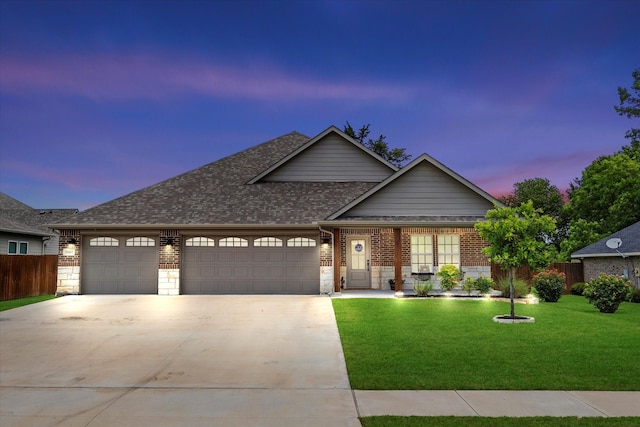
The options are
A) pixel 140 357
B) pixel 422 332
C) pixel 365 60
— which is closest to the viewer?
pixel 140 357

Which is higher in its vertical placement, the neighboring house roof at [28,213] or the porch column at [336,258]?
the neighboring house roof at [28,213]

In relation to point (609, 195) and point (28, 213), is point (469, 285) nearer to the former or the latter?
point (609, 195)

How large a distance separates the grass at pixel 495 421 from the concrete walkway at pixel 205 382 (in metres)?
0.19

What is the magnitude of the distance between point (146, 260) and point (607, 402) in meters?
18.6

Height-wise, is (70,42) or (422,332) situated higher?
(70,42)

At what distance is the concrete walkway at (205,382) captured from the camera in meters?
5.78

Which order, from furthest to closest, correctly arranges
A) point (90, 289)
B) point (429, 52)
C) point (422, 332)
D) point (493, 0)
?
point (429, 52), point (493, 0), point (90, 289), point (422, 332)

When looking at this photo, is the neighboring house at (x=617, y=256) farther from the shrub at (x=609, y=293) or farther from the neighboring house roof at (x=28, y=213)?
the neighboring house roof at (x=28, y=213)

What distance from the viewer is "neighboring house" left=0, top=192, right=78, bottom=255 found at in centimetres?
2726

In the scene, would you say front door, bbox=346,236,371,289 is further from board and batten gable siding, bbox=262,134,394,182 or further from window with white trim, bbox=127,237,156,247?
window with white trim, bbox=127,237,156,247

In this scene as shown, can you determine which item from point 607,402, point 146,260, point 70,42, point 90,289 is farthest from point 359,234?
point 70,42

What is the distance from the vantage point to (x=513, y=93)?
28.9 m

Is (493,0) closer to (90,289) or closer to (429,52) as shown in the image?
(429,52)

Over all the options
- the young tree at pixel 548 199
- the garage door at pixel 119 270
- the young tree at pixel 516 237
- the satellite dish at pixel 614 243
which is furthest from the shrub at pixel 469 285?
the young tree at pixel 548 199
